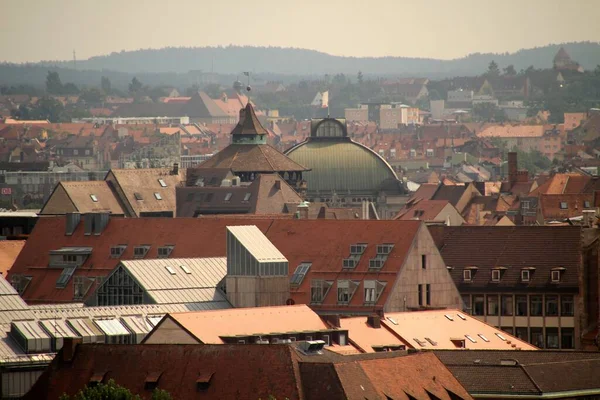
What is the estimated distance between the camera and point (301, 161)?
561ft

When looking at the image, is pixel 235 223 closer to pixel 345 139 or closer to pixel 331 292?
pixel 331 292

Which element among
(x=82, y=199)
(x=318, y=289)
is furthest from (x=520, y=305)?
(x=82, y=199)

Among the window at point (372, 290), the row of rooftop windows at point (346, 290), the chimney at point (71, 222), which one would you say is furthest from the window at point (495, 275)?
the chimney at point (71, 222)

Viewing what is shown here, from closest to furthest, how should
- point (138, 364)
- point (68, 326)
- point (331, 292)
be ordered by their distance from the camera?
1. point (138, 364)
2. point (68, 326)
3. point (331, 292)

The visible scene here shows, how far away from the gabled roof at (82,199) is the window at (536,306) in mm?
33294

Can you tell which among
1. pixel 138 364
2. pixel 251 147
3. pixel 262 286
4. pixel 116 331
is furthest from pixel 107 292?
pixel 251 147

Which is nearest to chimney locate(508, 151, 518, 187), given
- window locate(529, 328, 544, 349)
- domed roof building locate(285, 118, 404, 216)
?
domed roof building locate(285, 118, 404, 216)

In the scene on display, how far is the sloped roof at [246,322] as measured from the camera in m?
74.9

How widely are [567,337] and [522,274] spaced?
139 inches

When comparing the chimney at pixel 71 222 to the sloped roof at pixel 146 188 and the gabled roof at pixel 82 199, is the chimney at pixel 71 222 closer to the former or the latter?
the gabled roof at pixel 82 199

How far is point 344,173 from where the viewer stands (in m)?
170

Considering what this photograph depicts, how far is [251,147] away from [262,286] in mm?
69690

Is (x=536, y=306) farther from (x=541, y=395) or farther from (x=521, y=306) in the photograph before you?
(x=541, y=395)

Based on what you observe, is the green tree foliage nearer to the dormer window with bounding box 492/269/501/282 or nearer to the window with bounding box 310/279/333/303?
the window with bounding box 310/279/333/303
